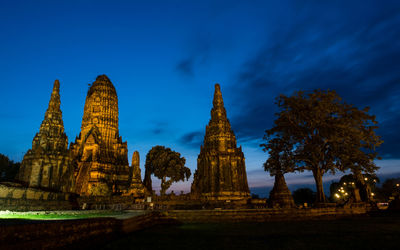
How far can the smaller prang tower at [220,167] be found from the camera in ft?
148

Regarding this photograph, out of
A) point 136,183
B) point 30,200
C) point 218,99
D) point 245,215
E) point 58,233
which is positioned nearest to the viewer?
point 58,233

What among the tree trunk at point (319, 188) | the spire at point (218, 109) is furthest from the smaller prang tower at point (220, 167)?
the tree trunk at point (319, 188)

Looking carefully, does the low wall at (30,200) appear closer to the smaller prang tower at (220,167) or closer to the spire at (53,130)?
the spire at (53,130)

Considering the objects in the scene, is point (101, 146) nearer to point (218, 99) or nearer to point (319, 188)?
point (218, 99)

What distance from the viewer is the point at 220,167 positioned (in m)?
47.3

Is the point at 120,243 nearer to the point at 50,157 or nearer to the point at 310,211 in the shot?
the point at 310,211

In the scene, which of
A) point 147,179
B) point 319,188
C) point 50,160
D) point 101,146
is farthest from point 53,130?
point 319,188

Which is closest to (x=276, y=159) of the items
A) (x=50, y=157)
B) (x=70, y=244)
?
(x=70, y=244)

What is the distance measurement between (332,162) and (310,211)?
733cm

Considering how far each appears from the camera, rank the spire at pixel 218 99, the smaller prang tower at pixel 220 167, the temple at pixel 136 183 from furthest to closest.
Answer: the spire at pixel 218 99 < the smaller prang tower at pixel 220 167 < the temple at pixel 136 183

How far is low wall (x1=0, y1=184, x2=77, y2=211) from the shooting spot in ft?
80.2

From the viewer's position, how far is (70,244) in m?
6.47

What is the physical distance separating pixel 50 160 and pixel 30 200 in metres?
18.1

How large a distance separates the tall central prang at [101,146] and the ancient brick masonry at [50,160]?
4150mm
